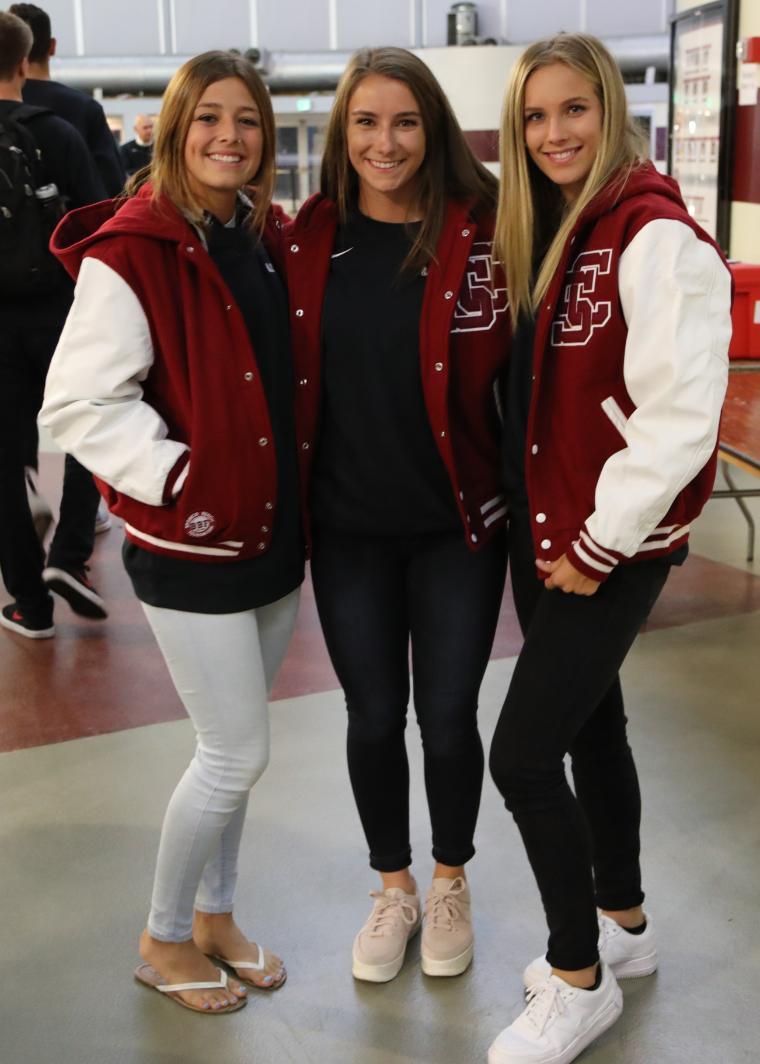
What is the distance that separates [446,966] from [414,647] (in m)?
0.60

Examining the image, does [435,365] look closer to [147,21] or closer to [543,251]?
[543,251]

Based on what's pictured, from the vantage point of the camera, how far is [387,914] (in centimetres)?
228

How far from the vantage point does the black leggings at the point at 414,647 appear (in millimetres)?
2086

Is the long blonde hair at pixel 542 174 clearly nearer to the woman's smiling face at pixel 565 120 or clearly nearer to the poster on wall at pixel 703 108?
the woman's smiling face at pixel 565 120

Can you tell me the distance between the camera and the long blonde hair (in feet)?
5.81

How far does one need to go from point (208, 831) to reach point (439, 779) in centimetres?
44

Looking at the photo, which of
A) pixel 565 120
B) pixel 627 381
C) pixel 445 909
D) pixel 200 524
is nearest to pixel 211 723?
pixel 200 524

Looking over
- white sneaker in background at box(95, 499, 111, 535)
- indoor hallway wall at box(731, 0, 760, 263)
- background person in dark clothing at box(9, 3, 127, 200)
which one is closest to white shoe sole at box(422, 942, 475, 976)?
background person in dark clothing at box(9, 3, 127, 200)

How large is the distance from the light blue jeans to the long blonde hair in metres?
0.68

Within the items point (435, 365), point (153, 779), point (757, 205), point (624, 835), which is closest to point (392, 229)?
point (435, 365)

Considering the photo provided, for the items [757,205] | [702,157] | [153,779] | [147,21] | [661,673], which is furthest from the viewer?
[147,21]

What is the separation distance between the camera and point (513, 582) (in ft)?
6.57

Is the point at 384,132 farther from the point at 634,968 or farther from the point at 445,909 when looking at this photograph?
the point at 634,968

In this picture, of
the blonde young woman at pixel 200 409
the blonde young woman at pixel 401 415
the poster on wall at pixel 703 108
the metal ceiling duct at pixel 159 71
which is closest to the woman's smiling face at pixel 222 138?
the blonde young woman at pixel 200 409
